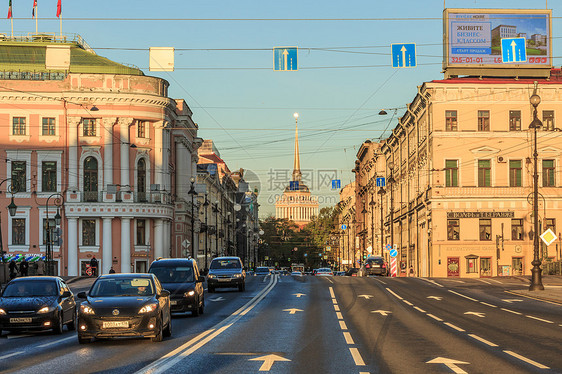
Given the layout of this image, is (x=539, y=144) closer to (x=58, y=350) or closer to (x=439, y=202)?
(x=439, y=202)

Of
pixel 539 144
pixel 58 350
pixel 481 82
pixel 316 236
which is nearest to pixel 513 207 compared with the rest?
pixel 539 144

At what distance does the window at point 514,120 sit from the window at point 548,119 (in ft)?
7.31

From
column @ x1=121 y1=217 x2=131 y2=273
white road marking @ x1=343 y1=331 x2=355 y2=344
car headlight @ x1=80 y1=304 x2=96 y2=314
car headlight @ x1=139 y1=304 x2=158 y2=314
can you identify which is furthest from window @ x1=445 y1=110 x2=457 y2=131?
car headlight @ x1=80 y1=304 x2=96 y2=314

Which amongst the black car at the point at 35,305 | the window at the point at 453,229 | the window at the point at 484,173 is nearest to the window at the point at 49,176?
the window at the point at 453,229

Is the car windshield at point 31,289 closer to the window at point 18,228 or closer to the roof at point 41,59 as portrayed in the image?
the window at point 18,228

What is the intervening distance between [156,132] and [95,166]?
6095mm

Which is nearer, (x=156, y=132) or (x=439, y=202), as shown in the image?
(x=439, y=202)

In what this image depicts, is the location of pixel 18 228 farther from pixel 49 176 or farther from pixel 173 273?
pixel 173 273

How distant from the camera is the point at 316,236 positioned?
19300 centimetres

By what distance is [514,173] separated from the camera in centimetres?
7225

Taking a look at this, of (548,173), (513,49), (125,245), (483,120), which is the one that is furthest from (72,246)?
(513,49)

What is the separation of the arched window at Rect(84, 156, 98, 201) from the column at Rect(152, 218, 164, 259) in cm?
589

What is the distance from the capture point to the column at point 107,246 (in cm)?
7275

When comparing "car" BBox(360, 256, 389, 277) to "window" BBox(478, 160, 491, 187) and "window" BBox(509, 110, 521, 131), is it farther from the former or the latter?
"window" BBox(509, 110, 521, 131)
